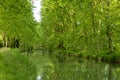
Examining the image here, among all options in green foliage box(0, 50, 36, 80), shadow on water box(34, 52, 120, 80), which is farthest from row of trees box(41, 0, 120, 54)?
green foliage box(0, 50, 36, 80)

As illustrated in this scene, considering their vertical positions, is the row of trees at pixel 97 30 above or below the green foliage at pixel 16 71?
above

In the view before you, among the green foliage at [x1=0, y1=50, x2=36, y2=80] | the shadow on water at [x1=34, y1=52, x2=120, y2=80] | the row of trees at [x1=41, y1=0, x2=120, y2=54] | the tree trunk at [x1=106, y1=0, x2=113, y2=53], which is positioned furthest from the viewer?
the tree trunk at [x1=106, y1=0, x2=113, y2=53]

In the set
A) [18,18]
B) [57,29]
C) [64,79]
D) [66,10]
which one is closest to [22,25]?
[18,18]

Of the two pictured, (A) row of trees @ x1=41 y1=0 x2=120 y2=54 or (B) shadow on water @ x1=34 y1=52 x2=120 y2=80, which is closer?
(B) shadow on water @ x1=34 y1=52 x2=120 y2=80

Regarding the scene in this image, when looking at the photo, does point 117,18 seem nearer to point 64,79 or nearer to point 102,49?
point 102,49

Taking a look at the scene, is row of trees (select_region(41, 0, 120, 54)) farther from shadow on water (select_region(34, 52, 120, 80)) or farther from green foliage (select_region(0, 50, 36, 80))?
green foliage (select_region(0, 50, 36, 80))

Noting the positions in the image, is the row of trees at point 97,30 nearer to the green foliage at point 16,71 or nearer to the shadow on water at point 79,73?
the shadow on water at point 79,73

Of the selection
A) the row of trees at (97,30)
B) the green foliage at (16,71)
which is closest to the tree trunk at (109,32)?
the row of trees at (97,30)

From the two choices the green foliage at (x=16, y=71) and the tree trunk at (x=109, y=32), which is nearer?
the green foliage at (x=16, y=71)

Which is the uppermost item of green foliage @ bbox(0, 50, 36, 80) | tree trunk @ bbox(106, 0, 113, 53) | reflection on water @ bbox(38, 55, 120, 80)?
tree trunk @ bbox(106, 0, 113, 53)

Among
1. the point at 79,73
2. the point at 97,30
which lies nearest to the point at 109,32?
the point at 97,30

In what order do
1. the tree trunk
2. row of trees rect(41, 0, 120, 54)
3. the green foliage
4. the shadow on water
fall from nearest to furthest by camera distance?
the green foliage
the shadow on water
row of trees rect(41, 0, 120, 54)
the tree trunk

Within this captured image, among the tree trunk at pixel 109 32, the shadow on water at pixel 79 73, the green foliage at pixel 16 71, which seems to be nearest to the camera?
the green foliage at pixel 16 71

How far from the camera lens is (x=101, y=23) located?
51812mm
